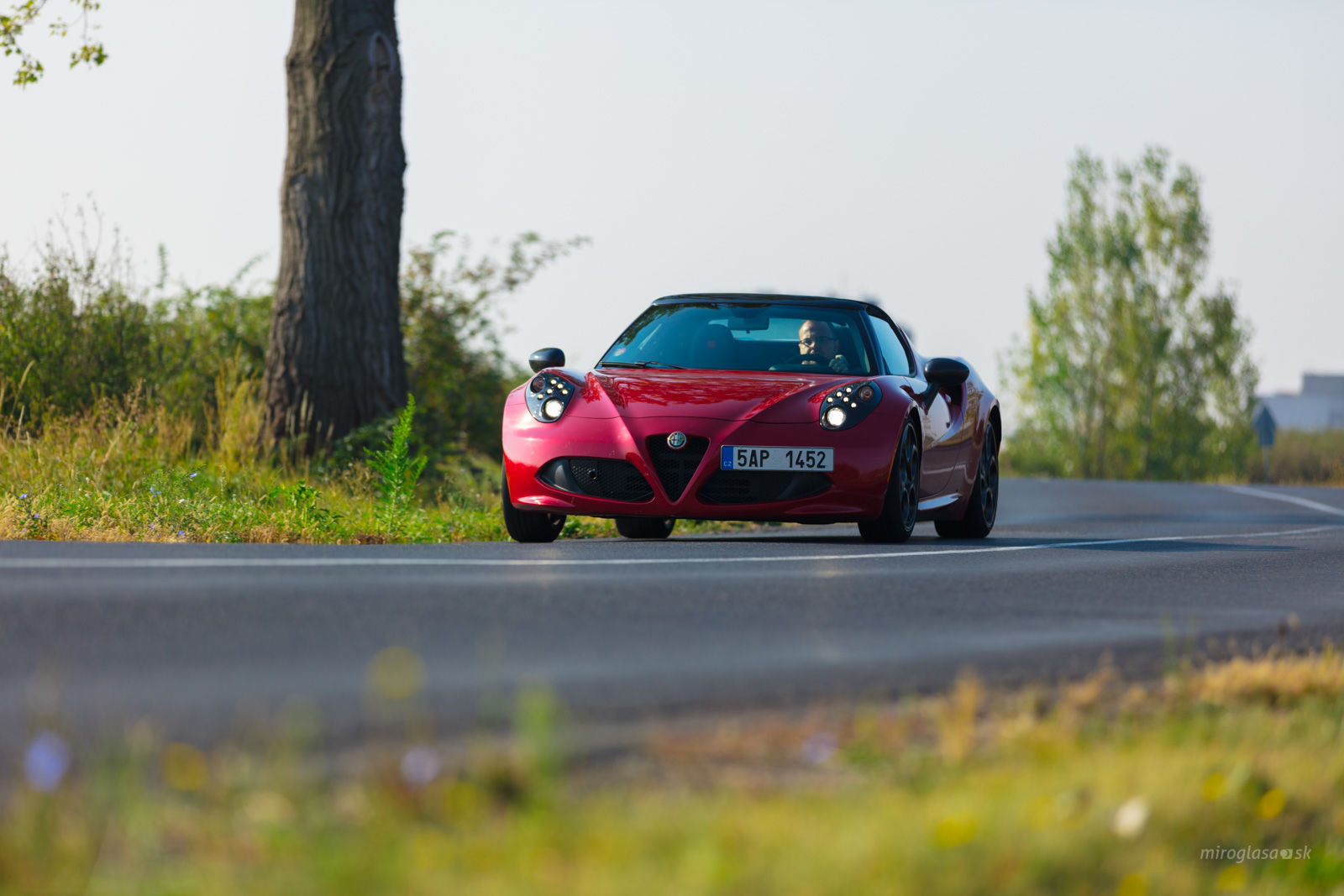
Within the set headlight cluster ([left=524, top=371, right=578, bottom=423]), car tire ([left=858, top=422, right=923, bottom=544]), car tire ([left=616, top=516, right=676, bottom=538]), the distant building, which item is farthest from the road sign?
the distant building

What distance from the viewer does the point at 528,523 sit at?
9773mm

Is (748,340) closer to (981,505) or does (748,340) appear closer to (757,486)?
(757,486)

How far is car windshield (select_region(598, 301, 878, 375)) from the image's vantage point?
1020cm

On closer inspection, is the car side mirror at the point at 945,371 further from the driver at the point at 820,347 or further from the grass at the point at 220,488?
the grass at the point at 220,488

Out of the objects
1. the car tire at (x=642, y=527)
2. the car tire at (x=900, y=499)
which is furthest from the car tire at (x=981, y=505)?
the car tire at (x=642, y=527)

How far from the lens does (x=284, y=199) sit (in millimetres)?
14336

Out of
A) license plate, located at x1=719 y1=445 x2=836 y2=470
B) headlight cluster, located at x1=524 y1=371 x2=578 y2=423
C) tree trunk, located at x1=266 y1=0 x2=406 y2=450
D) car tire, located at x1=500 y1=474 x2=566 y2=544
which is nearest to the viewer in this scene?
license plate, located at x1=719 y1=445 x2=836 y2=470

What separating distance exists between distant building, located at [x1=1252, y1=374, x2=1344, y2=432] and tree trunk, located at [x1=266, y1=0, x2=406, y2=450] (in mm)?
124377

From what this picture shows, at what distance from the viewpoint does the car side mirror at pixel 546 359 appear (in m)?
9.87

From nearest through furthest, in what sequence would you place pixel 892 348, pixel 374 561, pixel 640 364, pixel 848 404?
pixel 374 561, pixel 848 404, pixel 640 364, pixel 892 348

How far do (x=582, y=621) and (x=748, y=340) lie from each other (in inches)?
198

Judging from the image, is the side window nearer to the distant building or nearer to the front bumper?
the front bumper

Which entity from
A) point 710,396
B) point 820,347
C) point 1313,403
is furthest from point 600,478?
point 1313,403

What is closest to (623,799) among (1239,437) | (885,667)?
(885,667)
